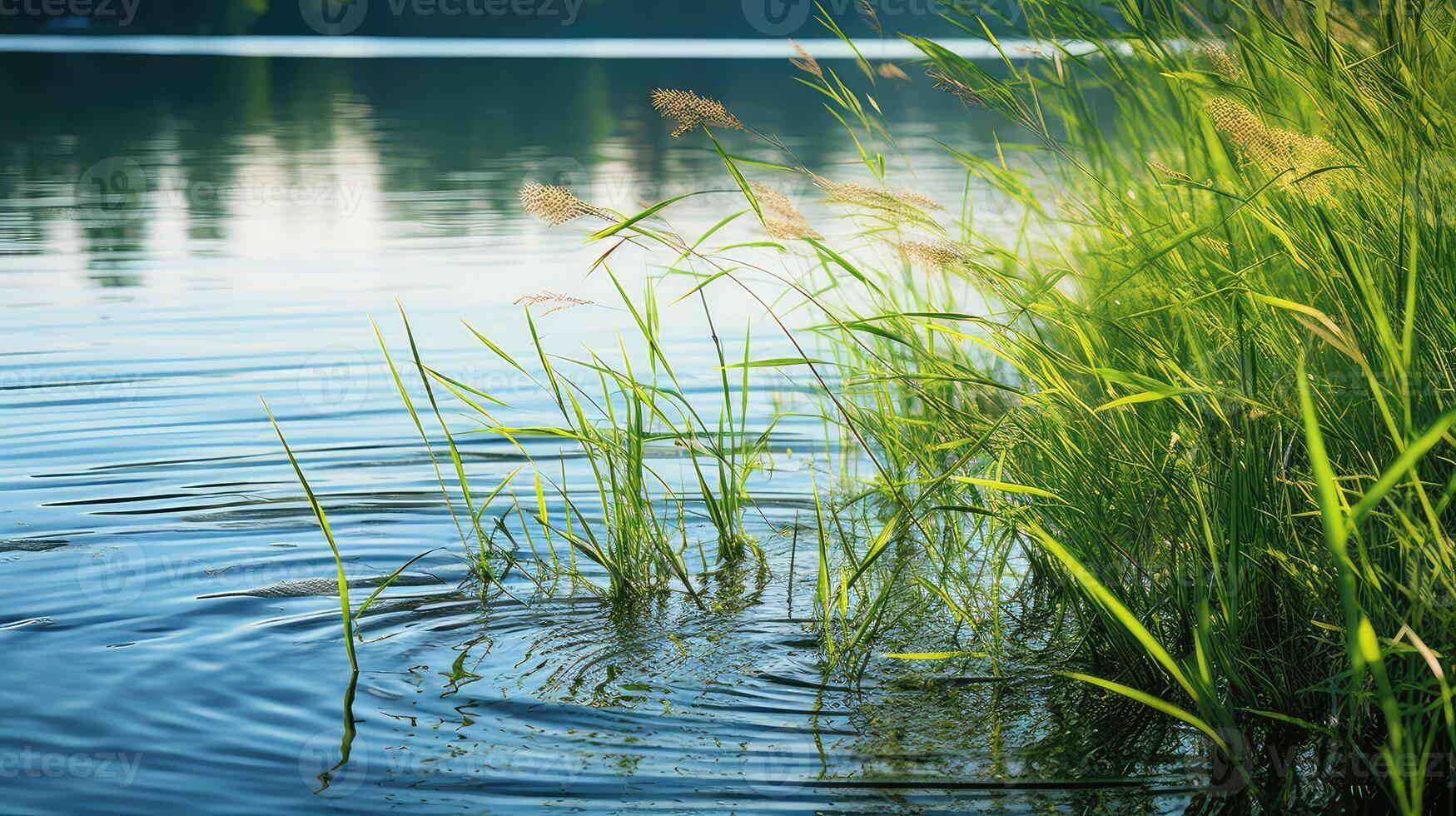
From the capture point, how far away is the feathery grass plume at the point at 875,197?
8.37ft

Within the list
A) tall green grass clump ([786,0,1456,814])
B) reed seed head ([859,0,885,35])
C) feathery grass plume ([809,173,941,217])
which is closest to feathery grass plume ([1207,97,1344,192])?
tall green grass clump ([786,0,1456,814])

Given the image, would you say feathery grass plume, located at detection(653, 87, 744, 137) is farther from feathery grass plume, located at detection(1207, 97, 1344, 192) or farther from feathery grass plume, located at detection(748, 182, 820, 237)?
feathery grass plume, located at detection(1207, 97, 1344, 192)

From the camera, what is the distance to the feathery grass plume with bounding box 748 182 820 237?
2604 mm

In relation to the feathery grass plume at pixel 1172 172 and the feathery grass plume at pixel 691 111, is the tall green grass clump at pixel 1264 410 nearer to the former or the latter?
the feathery grass plume at pixel 1172 172

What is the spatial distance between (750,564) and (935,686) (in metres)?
0.91

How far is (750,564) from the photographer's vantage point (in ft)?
11.5

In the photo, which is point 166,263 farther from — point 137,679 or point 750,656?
point 750,656

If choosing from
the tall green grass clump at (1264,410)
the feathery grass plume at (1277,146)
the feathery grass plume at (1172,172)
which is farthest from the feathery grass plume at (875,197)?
the feathery grass plume at (1277,146)

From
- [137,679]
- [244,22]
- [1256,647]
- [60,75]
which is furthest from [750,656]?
[244,22]

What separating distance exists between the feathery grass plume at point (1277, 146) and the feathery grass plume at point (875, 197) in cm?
59

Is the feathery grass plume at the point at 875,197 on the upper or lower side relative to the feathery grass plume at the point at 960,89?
lower

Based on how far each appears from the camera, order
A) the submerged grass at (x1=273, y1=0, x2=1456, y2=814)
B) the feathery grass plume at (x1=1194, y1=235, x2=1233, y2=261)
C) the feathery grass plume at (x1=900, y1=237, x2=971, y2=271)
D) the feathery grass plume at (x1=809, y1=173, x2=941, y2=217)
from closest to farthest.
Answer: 1. the submerged grass at (x1=273, y1=0, x2=1456, y2=814)
2. the feathery grass plume at (x1=1194, y1=235, x2=1233, y2=261)
3. the feathery grass plume at (x1=900, y1=237, x2=971, y2=271)
4. the feathery grass plume at (x1=809, y1=173, x2=941, y2=217)

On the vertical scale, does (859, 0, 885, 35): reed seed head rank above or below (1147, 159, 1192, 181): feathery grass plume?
above

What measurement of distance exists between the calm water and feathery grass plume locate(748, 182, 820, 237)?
477 mm
